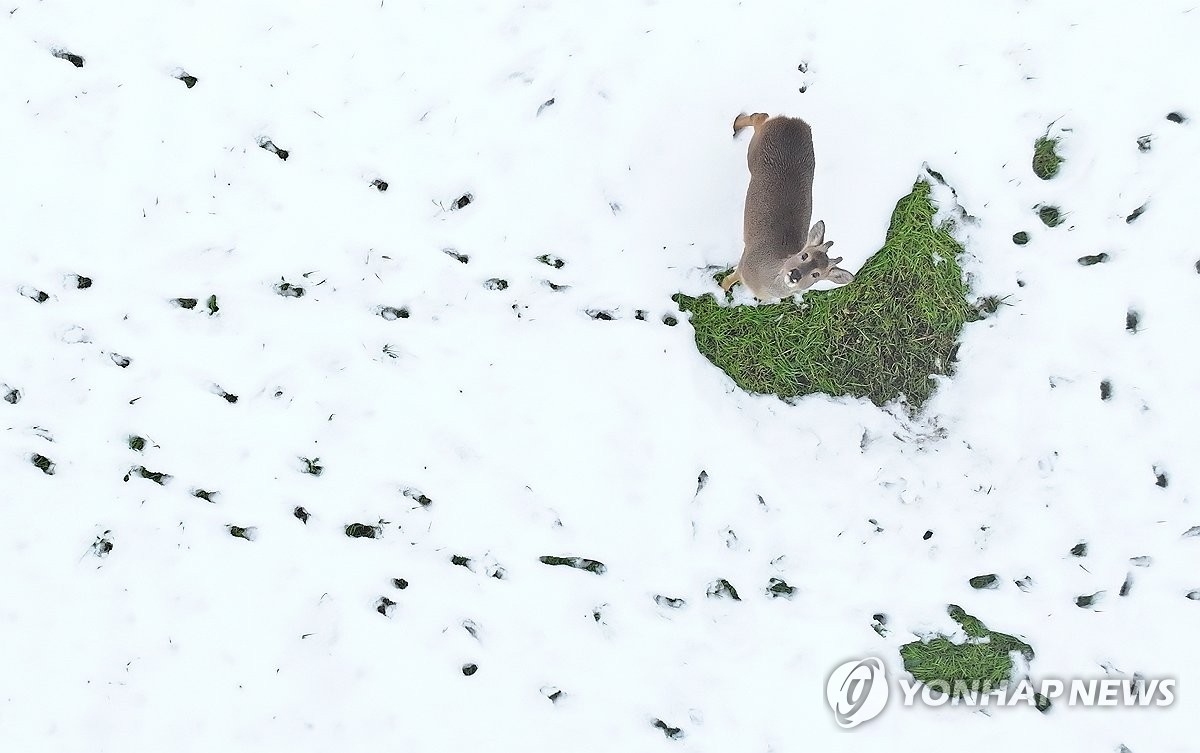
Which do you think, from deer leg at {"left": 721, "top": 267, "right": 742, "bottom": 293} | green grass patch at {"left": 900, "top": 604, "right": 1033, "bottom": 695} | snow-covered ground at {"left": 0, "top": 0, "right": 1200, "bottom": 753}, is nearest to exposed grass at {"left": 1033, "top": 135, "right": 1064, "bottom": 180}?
snow-covered ground at {"left": 0, "top": 0, "right": 1200, "bottom": 753}

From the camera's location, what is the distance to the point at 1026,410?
370 centimetres

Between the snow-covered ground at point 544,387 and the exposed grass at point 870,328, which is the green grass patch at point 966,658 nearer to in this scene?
the snow-covered ground at point 544,387

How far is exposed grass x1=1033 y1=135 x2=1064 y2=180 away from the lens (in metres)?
3.71

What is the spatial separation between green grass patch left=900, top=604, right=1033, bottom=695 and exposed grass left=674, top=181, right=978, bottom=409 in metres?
1.27

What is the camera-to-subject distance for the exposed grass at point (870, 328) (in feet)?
12.3

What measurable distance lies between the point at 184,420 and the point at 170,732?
1537mm

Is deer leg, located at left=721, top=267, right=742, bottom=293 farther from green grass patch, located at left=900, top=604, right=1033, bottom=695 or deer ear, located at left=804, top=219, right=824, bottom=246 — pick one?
green grass patch, located at left=900, top=604, right=1033, bottom=695

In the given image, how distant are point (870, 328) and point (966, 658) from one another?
6.11 feet

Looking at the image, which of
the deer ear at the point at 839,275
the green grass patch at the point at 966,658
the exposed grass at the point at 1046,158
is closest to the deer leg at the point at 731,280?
the deer ear at the point at 839,275

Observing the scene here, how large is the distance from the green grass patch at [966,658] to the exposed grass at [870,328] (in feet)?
4.16

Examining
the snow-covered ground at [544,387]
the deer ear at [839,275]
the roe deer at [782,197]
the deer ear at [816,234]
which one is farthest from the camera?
the snow-covered ground at [544,387]

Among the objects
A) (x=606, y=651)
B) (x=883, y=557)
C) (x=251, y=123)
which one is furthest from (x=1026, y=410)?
(x=251, y=123)

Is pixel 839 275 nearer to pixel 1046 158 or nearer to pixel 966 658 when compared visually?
pixel 1046 158

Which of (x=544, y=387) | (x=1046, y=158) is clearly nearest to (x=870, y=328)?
(x=1046, y=158)
